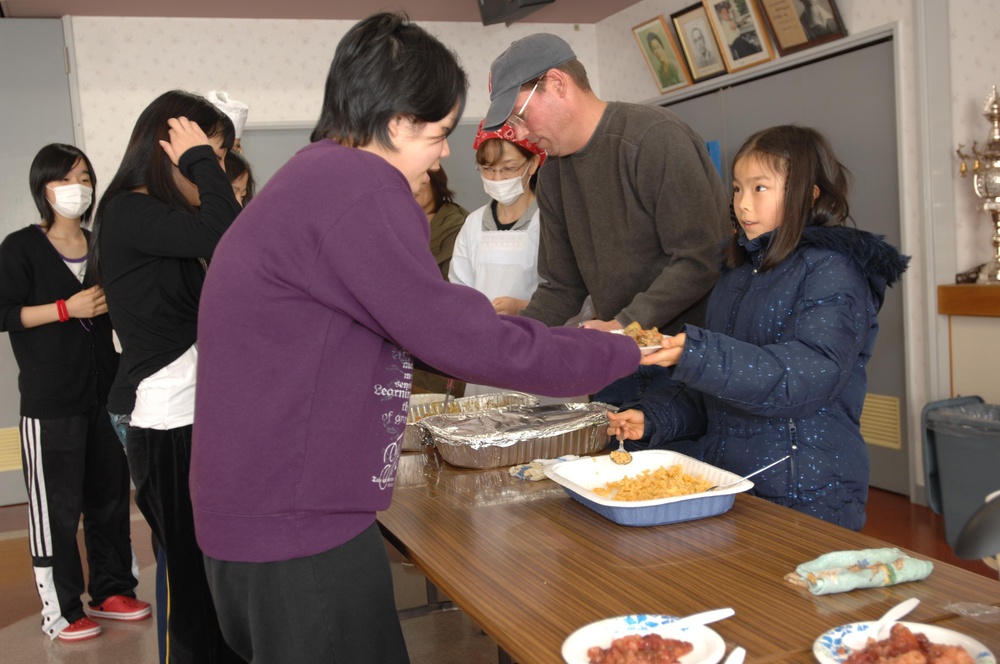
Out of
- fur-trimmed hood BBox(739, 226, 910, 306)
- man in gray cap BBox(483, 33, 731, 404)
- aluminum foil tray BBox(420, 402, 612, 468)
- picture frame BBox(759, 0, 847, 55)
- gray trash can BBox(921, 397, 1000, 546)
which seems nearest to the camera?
fur-trimmed hood BBox(739, 226, 910, 306)

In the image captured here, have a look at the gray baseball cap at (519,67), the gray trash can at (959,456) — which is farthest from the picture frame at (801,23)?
the gray baseball cap at (519,67)

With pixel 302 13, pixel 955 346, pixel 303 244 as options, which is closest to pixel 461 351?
pixel 303 244

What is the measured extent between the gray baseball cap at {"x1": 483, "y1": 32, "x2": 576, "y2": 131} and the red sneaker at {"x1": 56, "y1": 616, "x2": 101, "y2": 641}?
7.51 ft

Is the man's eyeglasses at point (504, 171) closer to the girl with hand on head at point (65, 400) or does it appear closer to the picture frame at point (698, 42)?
the girl with hand on head at point (65, 400)

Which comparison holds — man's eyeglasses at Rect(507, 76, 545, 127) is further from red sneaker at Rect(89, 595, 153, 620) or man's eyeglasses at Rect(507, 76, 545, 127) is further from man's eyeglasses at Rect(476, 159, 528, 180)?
red sneaker at Rect(89, 595, 153, 620)

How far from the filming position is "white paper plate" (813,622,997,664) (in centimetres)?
97

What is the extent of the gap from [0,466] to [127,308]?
148 inches

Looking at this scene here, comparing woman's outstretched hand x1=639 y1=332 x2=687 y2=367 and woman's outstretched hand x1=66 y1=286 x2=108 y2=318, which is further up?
woman's outstretched hand x1=66 y1=286 x2=108 y2=318

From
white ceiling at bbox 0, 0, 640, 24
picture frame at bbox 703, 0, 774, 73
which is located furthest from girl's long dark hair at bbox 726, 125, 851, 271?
white ceiling at bbox 0, 0, 640, 24

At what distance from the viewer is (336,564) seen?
1229 millimetres

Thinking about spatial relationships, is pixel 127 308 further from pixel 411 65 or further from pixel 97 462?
pixel 97 462

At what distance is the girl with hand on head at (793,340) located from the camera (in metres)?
1.58

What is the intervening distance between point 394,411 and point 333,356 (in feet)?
0.45

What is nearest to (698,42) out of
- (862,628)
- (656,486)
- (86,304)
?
(86,304)
